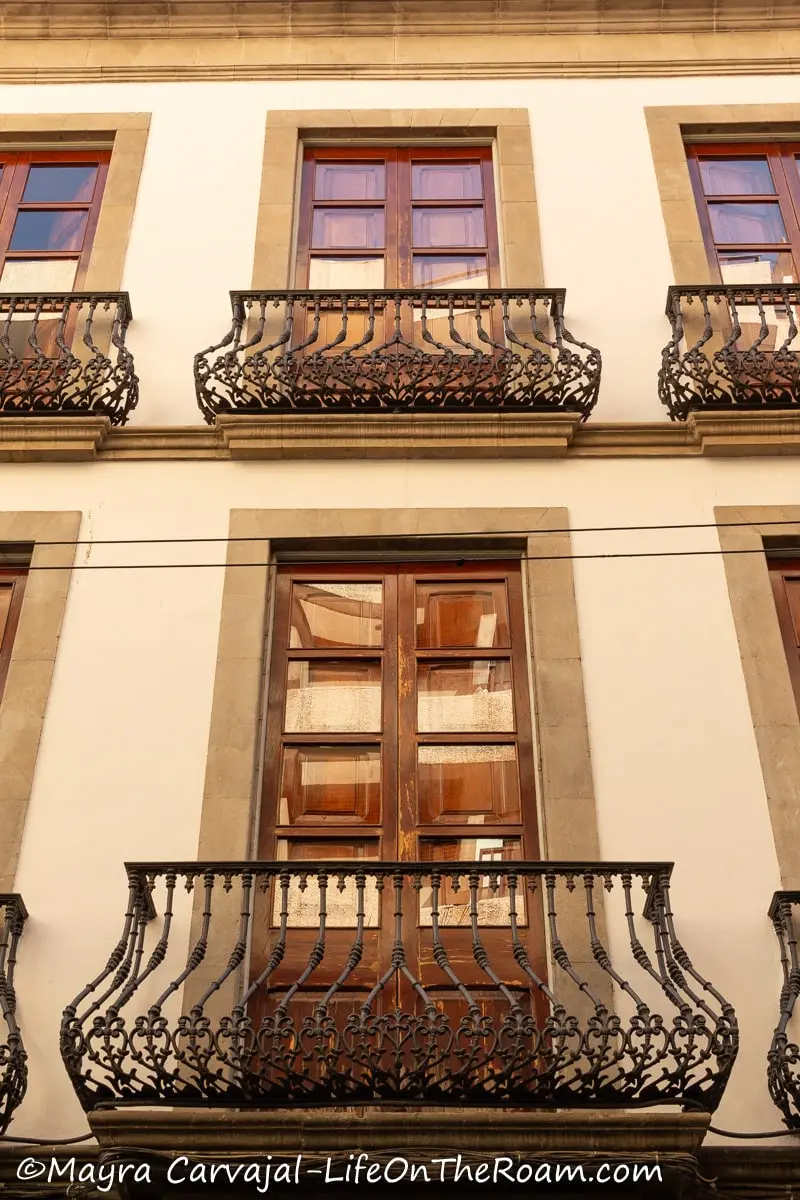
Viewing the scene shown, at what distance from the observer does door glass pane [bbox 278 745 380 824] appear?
7379 mm

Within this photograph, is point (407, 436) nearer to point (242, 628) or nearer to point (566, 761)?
point (242, 628)

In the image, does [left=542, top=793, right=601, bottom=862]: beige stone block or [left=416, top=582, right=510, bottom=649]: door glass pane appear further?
[left=416, top=582, right=510, bottom=649]: door glass pane

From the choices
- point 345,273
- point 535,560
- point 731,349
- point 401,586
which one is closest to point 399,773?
point 401,586

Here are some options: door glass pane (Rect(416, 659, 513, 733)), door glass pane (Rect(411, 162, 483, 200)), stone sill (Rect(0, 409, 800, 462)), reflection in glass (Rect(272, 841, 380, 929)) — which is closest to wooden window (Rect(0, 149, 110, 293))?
stone sill (Rect(0, 409, 800, 462))

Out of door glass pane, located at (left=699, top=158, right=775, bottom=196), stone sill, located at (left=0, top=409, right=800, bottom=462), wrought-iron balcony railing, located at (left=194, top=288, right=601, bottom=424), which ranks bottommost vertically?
stone sill, located at (left=0, top=409, right=800, bottom=462)

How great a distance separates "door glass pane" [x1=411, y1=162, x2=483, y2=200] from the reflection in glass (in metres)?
5.22

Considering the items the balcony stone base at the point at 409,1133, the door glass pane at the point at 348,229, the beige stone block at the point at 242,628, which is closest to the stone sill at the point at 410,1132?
the balcony stone base at the point at 409,1133

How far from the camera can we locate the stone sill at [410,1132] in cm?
580

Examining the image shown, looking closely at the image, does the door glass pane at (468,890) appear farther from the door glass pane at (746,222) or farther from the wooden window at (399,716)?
the door glass pane at (746,222)

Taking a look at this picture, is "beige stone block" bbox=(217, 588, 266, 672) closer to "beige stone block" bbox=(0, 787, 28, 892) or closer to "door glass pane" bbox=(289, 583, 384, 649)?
"door glass pane" bbox=(289, 583, 384, 649)

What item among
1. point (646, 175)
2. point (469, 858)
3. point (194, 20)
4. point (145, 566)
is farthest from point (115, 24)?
point (469, 858)

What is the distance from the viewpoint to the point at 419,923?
22.7ft

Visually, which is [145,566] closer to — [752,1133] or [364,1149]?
[364,1149]

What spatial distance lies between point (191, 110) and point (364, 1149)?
780 cm
